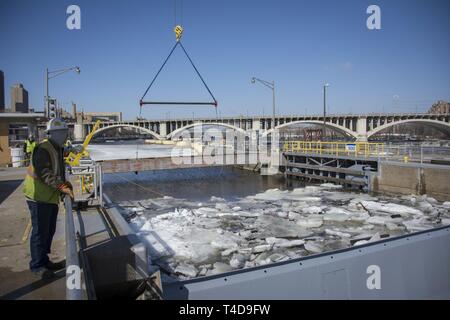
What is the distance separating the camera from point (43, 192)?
4.17m

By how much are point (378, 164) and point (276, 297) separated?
62.0ft

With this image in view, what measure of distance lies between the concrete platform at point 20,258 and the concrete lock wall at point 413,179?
17256 mm

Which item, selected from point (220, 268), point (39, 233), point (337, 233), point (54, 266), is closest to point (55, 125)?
point (39, 233)

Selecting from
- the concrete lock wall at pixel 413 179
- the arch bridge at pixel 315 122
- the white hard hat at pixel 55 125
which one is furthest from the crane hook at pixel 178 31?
the arch bridge at pixel 315 122

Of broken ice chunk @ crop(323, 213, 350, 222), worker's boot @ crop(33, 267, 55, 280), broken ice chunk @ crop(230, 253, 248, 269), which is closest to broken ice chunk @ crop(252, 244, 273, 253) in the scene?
broken ice chunk @ crop(230, 253, 248, 269)

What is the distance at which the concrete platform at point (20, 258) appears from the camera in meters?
3.71

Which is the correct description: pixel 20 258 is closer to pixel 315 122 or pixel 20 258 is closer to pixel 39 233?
pixel 39 233

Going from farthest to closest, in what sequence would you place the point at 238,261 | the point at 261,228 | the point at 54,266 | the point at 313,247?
the point at 261,228, the point at 313,247, the point at 238,261, the point at 54,266

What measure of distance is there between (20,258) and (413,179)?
62.9 ft

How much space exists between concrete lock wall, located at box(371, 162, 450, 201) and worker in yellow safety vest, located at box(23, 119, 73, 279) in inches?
716

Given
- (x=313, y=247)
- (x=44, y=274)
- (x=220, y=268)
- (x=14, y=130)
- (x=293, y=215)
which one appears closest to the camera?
(x=44, y=274)

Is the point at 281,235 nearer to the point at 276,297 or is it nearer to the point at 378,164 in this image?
the point at 276,297

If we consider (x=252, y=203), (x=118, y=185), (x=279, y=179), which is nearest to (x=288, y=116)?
(x=279, y=179)

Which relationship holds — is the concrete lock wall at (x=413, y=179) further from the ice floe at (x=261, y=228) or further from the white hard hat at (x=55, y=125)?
the white hard hat at (x=55, y=125)
